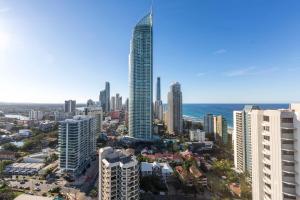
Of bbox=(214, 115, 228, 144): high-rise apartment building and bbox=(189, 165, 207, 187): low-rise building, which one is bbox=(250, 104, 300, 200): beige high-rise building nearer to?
bbox=(189, 165, 207, 187): low-rise building

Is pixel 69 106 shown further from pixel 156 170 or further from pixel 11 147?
pixel 156 170

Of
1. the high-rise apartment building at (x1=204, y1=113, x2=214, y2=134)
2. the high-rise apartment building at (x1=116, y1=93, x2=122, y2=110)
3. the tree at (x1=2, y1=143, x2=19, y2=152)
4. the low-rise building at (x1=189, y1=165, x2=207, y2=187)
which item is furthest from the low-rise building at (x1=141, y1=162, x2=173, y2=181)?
the high-rise apartment building at (x1=116, y1=93, x2=122, y2=110)

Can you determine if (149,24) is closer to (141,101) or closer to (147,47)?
(147,47)

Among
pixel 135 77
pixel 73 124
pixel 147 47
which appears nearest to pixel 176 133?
pixel 135 77

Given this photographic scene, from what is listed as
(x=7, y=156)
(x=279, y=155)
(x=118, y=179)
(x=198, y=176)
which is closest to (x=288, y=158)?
(x=279, y=155)

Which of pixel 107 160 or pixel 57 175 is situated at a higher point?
pixel 107 160

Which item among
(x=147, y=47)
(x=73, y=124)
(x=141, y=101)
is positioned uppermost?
(x=147, y=47)

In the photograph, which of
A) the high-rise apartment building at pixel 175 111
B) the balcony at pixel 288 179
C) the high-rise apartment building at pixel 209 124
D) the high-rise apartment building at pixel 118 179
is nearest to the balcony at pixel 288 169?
the balcony at pixel 288 179
